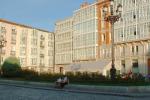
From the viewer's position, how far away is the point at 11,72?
53.5 metres

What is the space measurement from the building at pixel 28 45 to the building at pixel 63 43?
8959mm

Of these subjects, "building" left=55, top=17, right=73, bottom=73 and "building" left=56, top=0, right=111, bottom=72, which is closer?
"building" left=56, top=0, right=111, bottom=72

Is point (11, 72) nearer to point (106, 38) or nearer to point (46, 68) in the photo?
point (106, 38)

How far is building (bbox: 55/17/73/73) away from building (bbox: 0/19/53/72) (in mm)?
8959

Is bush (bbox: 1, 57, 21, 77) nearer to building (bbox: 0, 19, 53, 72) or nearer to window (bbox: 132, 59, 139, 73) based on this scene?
Answer: window (bbox: 132, 59, 139, 73)

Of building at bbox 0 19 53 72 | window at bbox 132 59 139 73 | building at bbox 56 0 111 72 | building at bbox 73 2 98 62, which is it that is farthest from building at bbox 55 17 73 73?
window at bbox 132 59 139 73

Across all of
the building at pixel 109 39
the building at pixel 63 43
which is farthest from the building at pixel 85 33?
the building at pixel 63 43

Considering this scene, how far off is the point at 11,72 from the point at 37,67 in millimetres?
34237

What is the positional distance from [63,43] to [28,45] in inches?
474

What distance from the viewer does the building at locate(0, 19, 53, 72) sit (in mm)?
80188

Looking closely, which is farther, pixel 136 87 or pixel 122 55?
pixel 122 55

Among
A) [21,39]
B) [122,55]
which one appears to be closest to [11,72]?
[122,55]

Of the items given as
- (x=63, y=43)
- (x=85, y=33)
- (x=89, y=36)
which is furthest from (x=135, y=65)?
(x=63, y=43)

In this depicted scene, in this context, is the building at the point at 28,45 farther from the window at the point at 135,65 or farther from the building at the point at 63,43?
the window at the point at 135,65
